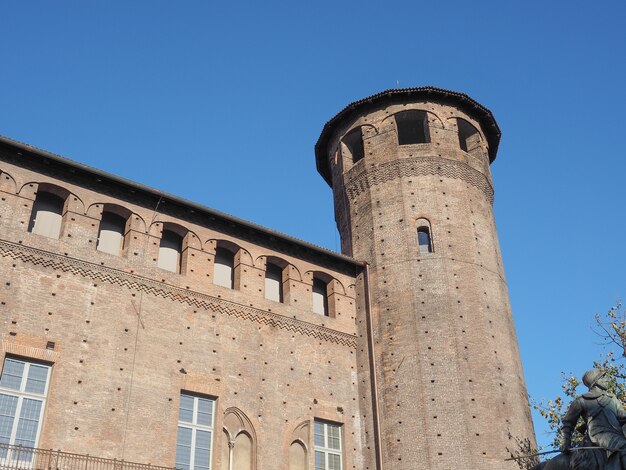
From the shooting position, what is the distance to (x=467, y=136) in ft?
74.4

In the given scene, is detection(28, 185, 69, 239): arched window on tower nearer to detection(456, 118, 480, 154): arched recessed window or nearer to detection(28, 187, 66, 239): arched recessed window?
detection(28, 187, 66, 239): arched recessed window

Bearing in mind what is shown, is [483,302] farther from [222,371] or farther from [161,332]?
[161,332]

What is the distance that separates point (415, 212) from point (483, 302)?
303 centimetres

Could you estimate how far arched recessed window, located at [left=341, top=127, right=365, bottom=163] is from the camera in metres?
22.6

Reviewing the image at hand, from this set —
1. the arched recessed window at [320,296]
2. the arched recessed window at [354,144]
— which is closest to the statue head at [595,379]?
the arched recessed window at [320,296]

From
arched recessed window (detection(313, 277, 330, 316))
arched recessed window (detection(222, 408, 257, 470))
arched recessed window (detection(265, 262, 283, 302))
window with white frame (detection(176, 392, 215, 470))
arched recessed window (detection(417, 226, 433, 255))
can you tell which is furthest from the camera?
arched recessed window (detection(417, 226, 433, 255))

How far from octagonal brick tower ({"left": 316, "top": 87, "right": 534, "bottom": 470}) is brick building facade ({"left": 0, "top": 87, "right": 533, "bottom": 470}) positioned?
5 centimetres

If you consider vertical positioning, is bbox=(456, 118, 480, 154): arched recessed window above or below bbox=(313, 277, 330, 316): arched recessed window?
above

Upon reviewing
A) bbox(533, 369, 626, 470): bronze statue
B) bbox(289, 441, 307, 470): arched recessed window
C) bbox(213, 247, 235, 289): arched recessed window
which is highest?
bbox(213, 247, 235, 289): arched recessed window

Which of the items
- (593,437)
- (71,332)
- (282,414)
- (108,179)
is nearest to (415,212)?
(282,414)

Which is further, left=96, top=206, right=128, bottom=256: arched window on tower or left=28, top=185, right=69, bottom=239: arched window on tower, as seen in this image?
left=96, top=206, right=128, bottom=256: arched window on tower

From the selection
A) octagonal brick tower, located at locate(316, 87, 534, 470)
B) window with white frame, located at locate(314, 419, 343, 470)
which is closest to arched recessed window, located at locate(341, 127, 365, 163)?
octagonal brick tower, located at locate(316, 87, 534, 470)

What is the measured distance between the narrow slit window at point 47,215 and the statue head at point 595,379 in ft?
36.1

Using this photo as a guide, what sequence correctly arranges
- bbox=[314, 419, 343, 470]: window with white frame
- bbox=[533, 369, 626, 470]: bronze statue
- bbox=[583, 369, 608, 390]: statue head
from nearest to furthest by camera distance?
bbox=[533, 369, 626, 470]: bronze statue → bbox=[583, 369, 608, 390]: statue head → bbox=[314, 419, 343, 470]: window with white frame
